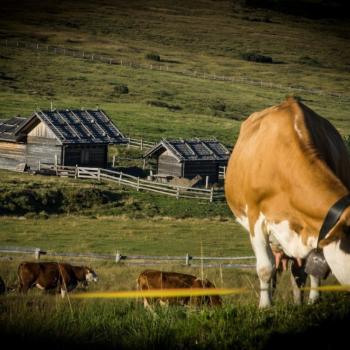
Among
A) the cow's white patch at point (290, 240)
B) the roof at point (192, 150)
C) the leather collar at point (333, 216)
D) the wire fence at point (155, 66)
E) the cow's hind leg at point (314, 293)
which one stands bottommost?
the roof at point (192, 150)

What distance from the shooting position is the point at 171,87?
11100cm

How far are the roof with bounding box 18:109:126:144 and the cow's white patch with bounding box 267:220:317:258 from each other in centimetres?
4992

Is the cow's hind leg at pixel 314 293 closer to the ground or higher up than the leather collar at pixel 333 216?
closer to the ground

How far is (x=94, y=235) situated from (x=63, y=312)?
29895mm

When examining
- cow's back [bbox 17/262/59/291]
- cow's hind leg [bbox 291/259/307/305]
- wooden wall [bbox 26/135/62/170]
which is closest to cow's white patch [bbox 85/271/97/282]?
cow's back [bbox 17/262/59/291]

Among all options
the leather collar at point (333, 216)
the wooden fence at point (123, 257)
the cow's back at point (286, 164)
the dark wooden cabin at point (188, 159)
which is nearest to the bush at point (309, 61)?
the dark wooden cabin at point (188, 159)

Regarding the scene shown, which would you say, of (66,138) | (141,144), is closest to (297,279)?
(66,138)

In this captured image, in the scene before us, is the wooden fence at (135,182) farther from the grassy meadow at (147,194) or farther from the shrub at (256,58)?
the shrub at (256,58)

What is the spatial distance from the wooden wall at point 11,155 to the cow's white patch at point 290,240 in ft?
175

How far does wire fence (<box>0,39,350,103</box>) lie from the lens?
123 m

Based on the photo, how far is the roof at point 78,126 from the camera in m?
57.5

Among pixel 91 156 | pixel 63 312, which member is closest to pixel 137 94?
pixel 91 156

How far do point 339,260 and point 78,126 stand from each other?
53.1 meters

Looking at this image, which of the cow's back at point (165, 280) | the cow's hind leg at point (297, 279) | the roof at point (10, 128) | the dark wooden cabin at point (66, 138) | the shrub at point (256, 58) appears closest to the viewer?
the cow's hind leg at point (297, 279)
